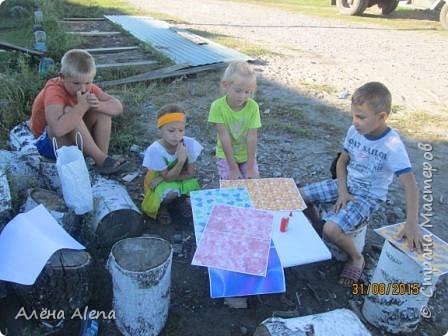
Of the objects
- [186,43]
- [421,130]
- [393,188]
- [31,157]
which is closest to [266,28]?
[186,43]

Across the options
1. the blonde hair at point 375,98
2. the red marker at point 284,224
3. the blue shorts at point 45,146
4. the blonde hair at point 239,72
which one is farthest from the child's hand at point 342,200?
the blue shorts at point 45,146

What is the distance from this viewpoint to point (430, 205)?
373 centimetres

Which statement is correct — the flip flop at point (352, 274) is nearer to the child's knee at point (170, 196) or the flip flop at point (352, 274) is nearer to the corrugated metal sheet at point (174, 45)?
the child's knee at point (170, 196)

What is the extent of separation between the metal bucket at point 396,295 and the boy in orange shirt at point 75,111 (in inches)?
87.4

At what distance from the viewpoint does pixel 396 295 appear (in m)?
2.40

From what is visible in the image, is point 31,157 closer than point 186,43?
Yes

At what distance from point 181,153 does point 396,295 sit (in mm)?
1737

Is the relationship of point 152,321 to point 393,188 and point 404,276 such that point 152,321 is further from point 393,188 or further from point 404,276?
point 393,188

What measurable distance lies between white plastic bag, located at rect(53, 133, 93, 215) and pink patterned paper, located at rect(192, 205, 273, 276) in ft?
2.74

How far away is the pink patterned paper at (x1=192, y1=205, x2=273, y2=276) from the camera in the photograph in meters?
2.35

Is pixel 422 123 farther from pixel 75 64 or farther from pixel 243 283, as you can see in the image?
pixel 75 64

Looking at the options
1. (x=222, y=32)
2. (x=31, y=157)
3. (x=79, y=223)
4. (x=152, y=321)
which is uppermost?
(x=222, y=32)

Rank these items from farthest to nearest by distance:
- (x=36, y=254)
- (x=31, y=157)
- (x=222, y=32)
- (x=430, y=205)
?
(x=222, y=32) → (x=430, y=205) → (x=31, y=157) → (x=36, y=254)

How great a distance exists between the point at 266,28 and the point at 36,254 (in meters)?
9.89
